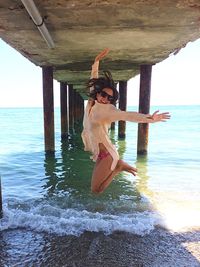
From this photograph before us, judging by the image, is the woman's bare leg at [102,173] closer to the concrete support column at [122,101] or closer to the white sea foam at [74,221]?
the white sea foam at [74,221]

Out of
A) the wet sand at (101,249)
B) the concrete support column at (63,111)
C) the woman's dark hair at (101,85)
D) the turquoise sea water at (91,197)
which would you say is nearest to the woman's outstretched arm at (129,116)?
the woman's dark hair at (101,85)

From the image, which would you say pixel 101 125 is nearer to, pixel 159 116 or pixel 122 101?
pixel 159 116

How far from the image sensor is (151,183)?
30.5 feet

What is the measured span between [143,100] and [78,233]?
783 cm

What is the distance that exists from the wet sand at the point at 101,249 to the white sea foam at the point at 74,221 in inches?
7.4

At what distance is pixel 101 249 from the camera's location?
15.8 ft

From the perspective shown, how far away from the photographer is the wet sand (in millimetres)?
4418

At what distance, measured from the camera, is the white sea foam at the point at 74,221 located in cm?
553

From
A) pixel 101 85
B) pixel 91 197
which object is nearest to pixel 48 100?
pixel 91 197

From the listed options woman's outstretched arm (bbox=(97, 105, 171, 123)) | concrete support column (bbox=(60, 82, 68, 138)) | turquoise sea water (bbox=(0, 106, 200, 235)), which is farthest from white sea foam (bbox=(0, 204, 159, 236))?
concrete support column (bbox=(60, 82, 68, 138))

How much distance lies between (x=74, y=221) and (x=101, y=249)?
45.3 inches

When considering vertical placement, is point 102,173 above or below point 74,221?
above

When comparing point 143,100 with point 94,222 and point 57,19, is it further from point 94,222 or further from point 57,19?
point 94,222

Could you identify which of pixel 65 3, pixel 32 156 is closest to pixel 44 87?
pixel 32 156
